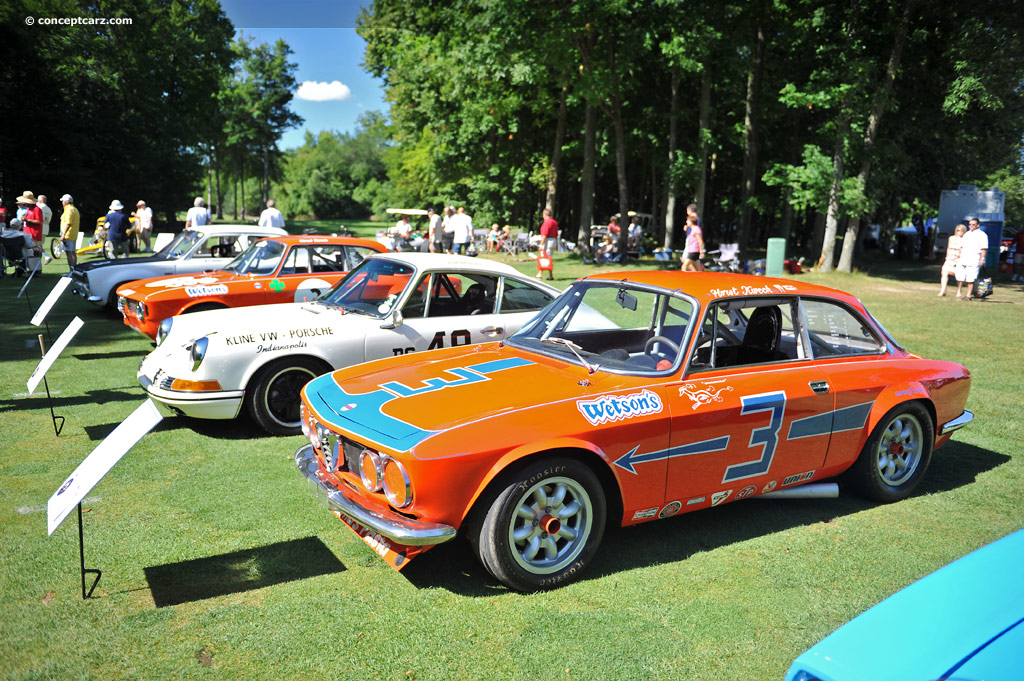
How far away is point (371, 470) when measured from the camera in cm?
382

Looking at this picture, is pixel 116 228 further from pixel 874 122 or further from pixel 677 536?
pixel 874 122

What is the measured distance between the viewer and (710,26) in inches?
937

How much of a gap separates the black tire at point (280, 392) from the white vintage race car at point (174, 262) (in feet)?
19.7

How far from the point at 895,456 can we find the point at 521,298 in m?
3.67

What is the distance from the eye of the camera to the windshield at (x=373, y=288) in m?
7.07

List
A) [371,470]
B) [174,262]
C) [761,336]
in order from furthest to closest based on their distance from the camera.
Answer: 1. [174,262]
2. [761,336]
3. [371,470]

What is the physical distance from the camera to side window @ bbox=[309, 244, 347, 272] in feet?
32.8

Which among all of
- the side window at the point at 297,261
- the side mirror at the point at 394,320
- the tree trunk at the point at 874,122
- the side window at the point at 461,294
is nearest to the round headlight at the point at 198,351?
the side mirror at the point at 394,320

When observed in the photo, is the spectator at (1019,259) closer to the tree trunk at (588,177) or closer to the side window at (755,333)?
the tree trunk at (588,177)

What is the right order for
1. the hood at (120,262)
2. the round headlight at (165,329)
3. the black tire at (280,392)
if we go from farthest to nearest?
the hood at (120,262)
the round headlight at (165,329)
the black tire at (280,392)

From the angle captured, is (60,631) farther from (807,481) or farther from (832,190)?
(832,190)

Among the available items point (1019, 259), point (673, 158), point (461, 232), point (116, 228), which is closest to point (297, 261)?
point (116, 228)

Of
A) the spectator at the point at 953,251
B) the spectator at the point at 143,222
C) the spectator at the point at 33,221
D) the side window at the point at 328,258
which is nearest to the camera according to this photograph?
the side window at the point at 328,258

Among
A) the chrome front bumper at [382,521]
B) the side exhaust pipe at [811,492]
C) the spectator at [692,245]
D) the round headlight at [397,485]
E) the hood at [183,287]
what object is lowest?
the side exhaust pipe at [811,492]
